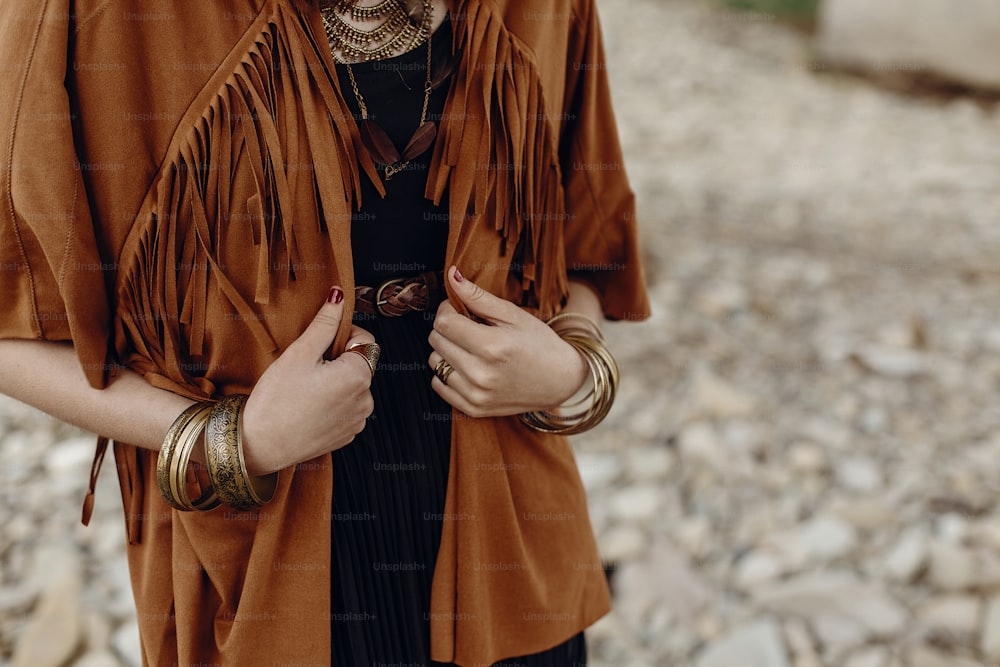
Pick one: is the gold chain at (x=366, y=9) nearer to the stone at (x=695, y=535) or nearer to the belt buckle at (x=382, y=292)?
the belt buckle at (x=382, y=292)

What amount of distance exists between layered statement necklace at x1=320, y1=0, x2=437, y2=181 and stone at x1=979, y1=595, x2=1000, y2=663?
2.16 m

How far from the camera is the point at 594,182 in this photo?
1.23 metres

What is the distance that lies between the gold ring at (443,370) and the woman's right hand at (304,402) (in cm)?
13

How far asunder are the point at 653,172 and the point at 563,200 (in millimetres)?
4196

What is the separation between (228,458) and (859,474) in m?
2.56

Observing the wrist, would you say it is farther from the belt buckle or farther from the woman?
the belt buckle

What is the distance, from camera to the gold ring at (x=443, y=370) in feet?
3.44

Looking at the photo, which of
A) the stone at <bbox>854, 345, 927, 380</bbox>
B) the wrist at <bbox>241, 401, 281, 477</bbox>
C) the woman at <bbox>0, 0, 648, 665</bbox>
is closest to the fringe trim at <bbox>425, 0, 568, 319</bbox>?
the woman at <bbox>0, 0, 648, 665</bbox>

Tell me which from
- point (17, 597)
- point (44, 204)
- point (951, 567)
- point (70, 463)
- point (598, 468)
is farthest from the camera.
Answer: point (598, 468)

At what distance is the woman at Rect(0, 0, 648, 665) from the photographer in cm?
88

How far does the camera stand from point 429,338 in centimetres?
106

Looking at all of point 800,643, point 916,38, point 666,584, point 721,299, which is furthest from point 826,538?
point 916,38

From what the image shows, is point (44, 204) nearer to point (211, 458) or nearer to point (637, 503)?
point (211, 458)

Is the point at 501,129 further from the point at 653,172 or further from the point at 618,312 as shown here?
the point at 653,172
